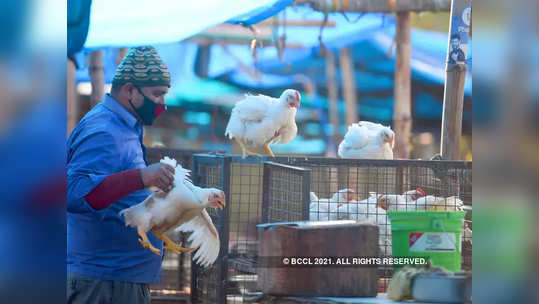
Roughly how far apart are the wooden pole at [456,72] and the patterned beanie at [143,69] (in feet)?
3.62

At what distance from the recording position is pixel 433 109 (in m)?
3.15

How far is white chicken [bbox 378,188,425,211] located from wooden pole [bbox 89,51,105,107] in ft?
4.18

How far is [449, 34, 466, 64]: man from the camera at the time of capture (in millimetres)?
2777

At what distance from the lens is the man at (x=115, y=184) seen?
2.57m

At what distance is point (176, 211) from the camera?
2643 mm

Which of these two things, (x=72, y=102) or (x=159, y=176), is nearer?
(x=159, y=176)

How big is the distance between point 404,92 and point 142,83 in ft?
4.64

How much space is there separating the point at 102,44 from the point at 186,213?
2.58 feet

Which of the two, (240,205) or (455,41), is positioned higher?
(455,41)

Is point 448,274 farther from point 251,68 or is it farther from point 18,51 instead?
point 18,51

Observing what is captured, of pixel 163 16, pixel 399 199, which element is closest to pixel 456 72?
pixel 399 199

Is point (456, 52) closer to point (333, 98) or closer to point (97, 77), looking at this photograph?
point (333, 98)

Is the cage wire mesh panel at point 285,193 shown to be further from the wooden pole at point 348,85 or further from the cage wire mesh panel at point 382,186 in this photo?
the wooden pole at point 348,85

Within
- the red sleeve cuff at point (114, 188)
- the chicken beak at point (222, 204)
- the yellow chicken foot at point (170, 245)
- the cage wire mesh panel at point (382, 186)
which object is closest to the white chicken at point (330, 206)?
the cage wire mesh panel at point (382, 186)
